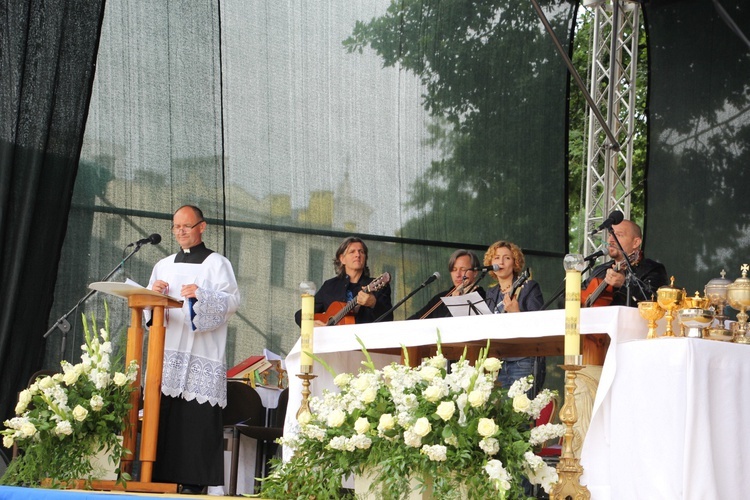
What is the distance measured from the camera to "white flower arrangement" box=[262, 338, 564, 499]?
12.5 feet

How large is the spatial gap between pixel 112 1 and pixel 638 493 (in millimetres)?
5230

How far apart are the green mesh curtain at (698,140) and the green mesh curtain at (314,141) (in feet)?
2.94

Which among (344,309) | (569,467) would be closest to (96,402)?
(344,309)

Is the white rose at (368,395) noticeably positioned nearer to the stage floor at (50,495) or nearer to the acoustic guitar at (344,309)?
the stage floor at (50,495)

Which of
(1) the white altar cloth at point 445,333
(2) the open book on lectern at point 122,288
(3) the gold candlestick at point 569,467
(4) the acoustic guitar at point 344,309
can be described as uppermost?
(4) the acoustic guitar at point 344,309

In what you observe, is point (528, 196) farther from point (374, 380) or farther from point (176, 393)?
point (374, 380)

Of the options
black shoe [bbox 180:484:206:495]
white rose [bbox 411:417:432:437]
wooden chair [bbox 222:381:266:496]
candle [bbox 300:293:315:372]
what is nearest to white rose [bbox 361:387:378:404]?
white rose [bbox 411:417:432:437]

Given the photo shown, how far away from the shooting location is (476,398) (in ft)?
12.6

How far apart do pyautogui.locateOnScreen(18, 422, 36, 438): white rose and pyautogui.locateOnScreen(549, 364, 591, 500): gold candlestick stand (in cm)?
254

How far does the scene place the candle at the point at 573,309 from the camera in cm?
406

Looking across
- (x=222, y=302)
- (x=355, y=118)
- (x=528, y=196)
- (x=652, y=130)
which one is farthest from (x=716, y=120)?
(x=222, y=302)

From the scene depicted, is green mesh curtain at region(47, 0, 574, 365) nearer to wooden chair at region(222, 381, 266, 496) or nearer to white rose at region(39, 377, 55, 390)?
wooden chair at region(222, 381, 266, 496)

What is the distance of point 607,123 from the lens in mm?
8492

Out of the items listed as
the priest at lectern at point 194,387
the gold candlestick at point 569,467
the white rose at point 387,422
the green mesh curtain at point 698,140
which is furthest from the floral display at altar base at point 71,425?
the green mesh curtain at point 698,140
